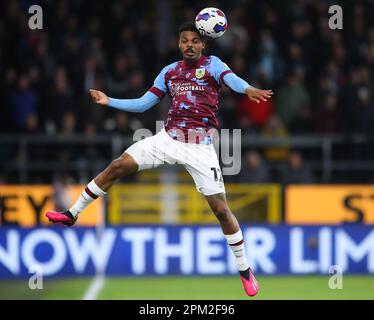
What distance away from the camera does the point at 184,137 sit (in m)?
10.4

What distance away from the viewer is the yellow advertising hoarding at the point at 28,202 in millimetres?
15414

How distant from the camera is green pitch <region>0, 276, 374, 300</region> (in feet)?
42.4

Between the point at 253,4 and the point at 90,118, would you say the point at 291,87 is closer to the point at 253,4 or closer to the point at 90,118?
the point at 253,4

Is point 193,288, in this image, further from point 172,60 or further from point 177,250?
point 172,60

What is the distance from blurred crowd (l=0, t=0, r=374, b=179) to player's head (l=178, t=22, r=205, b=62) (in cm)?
636

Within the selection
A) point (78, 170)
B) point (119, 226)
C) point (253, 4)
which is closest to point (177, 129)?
point (119, 226)

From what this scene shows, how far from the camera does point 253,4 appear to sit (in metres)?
18.8

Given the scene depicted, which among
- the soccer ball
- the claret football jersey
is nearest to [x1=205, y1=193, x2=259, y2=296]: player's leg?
the claret football jersey

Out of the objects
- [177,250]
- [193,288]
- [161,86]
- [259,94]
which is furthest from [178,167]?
[259,94]

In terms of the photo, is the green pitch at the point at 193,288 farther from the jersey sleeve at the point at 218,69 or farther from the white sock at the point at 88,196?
the jersey sleeve at the point at 218,69

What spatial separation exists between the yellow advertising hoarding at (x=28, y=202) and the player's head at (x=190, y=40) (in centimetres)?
583

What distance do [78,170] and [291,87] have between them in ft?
12.2

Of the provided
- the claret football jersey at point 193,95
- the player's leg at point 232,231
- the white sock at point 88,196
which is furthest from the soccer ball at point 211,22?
the white sock at point 88,196

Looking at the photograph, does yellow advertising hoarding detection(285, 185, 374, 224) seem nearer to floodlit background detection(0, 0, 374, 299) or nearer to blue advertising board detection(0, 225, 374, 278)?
floodlit background detection(0, 0, 374, 299)
